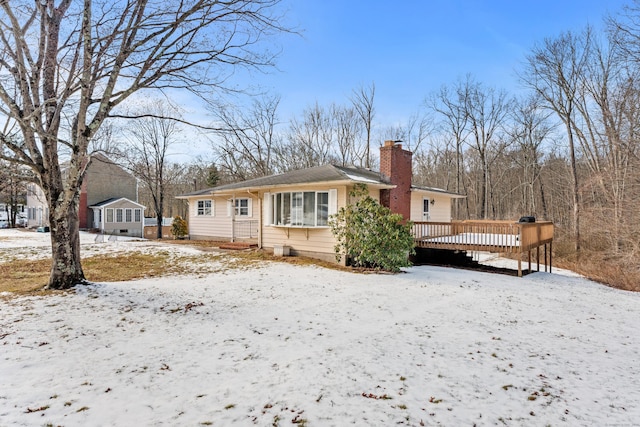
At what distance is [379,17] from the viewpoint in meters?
11.3

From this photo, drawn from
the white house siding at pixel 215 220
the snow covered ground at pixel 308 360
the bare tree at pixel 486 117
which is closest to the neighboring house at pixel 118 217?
the white house siding at pixel 215 220

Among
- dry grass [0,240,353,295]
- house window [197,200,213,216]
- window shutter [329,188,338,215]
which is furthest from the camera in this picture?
house window [197,200,213,216]

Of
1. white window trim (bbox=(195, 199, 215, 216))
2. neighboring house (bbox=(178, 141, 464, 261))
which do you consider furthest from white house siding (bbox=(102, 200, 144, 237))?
neighboring house (bbox=(178, 141, 464, 261))

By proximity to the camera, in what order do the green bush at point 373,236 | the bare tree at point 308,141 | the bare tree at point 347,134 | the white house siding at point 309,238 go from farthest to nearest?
the bare tree at point 308,141
the bare tree at point 347,134
the white house siding at point 309,238
the green bush at point 373,236

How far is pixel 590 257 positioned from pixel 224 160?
84.5 feet

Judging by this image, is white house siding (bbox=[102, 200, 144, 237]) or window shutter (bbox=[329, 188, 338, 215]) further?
white house siding (bbox=[102, 200, 144, 237])

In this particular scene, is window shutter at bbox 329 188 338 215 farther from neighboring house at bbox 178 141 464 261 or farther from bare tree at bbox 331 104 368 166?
bare tree at bbox 331 104 368 166

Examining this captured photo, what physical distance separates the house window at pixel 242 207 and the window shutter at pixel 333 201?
5.92m

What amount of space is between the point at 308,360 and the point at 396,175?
10.2 m

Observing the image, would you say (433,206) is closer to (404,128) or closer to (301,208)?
(301,208)

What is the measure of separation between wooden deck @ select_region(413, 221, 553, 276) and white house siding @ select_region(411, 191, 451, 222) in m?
1.23

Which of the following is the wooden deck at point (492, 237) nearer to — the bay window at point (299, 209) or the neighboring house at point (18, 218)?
the bay window at point (299, 209)

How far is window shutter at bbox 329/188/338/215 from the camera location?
11.0 meters

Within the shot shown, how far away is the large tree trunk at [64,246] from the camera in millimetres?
6547
